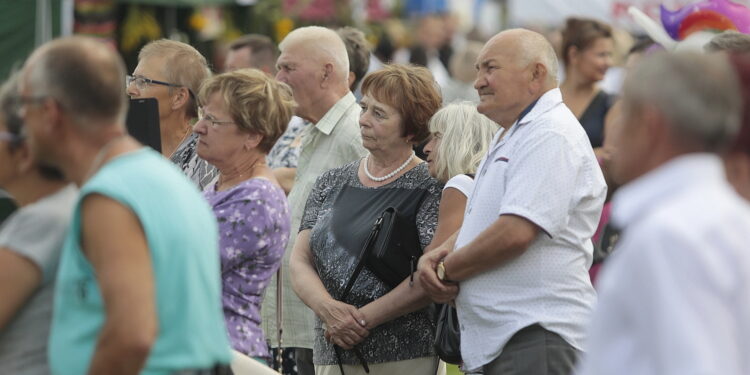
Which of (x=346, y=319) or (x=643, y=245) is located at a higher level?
(x=643, y=245)

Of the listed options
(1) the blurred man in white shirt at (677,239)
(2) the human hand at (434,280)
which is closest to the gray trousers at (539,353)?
(2) the human hand at (434,280)

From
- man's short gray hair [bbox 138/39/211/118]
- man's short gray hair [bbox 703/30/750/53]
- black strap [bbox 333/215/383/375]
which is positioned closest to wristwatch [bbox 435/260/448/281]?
black strap [bbox 333/215/383/375]

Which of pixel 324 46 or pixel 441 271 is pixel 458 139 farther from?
pixel 324 46

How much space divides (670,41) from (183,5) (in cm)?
835

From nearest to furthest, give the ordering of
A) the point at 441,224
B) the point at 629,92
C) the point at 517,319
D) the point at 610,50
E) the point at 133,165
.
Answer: the point at 629,92
the point at 133,165
the point at 517,319
the point at 441,224
the point at 610,50

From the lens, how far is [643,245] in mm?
2291

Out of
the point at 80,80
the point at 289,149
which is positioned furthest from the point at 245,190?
the point at 289,149

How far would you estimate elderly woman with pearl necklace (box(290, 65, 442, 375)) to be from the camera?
5.11m

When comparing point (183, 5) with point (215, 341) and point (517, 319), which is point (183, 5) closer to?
point (517, 319)

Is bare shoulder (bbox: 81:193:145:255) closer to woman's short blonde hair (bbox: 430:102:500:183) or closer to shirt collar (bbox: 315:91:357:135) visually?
woman's short blonde hair (bbox: 430:102:500:183)

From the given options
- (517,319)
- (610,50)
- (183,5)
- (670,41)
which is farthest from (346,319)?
(183,5)

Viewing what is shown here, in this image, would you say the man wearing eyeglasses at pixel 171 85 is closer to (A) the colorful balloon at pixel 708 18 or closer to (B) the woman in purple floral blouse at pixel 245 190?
(B) the woman in purple floral blouse at pixel 245 190

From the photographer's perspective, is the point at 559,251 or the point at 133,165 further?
the point at 559,251

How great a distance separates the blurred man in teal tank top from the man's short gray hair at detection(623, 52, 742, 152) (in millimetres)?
1092
